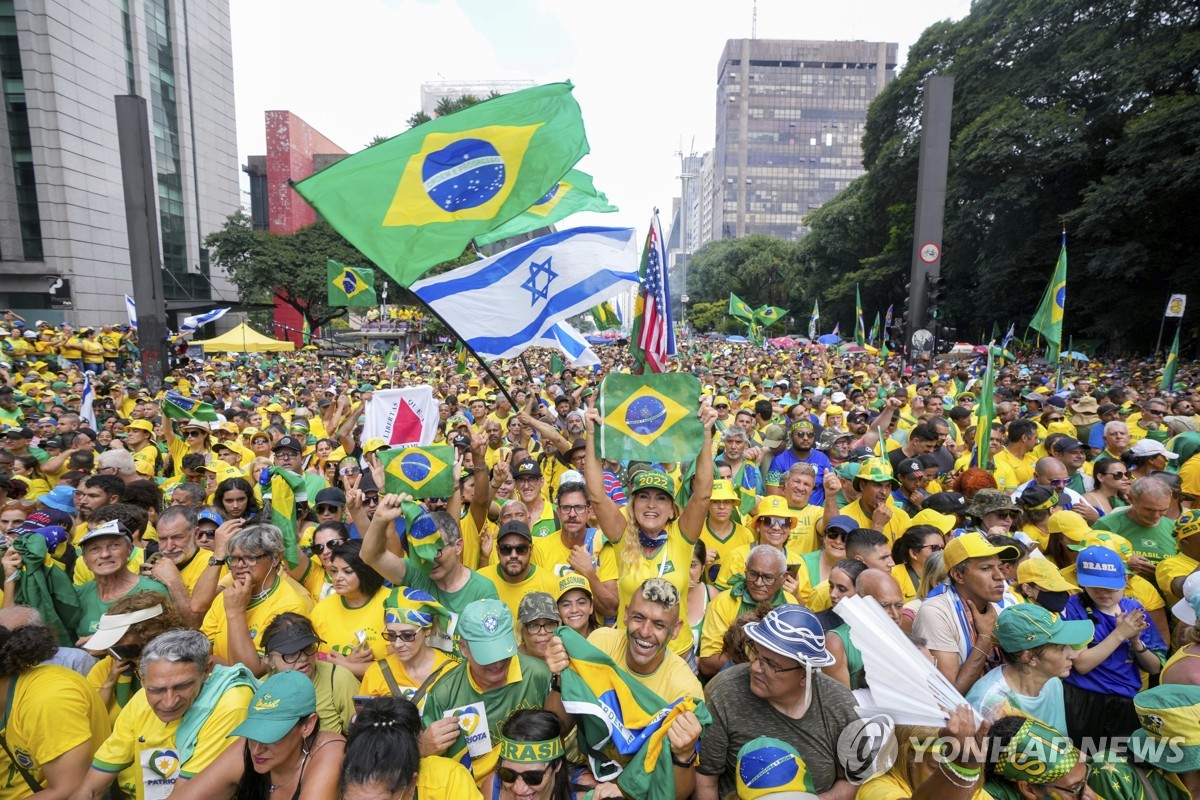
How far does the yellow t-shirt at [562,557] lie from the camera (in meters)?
4.18

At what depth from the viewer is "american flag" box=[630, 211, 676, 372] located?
514 centimetres

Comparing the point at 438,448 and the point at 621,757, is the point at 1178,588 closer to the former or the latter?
the point at 621,757

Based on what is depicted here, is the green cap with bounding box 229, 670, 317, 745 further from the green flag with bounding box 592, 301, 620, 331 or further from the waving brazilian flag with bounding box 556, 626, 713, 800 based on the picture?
the green flag with bounding box 592, 301, 620, 331

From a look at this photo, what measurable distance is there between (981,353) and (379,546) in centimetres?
2830

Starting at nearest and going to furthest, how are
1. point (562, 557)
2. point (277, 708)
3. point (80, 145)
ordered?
point (277, 708), point (562, 557), point (80, 145)

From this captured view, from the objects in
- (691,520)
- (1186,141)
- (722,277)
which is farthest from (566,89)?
(722,277)

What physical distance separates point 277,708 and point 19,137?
150 feet

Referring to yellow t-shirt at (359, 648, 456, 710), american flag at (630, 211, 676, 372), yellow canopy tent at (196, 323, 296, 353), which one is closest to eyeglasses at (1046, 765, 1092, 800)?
yellow t-shirt at (359, 648, 456, 710)

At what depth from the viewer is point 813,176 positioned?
382ft

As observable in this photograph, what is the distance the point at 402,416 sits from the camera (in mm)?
5906

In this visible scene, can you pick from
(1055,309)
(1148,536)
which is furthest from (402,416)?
(1055,309)

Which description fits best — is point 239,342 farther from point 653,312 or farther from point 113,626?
point 113,626

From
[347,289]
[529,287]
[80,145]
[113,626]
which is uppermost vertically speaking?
[80,145]

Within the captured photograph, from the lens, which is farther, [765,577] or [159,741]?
[765,577]
